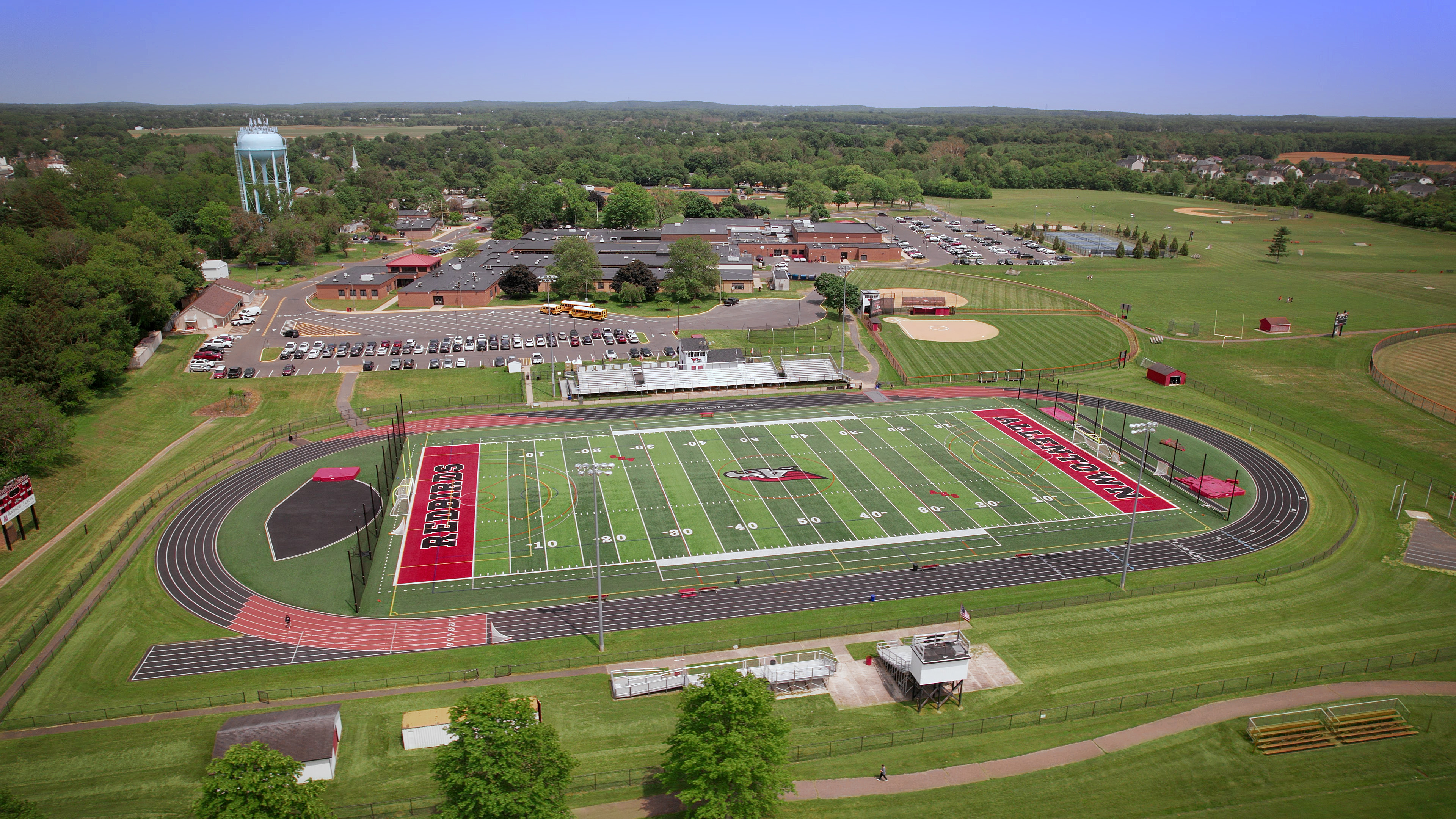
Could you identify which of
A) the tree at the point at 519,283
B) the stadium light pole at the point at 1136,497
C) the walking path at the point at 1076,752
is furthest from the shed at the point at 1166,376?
the tree at the point at 519,283

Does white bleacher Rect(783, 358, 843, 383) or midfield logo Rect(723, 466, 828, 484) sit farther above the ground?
white bleacher Rect(783, 358, 843, 383)

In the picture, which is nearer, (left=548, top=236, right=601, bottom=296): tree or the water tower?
(left=548, top=236, right=601, bottom=296): tree

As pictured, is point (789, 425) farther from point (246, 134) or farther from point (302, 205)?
point (246, 134)

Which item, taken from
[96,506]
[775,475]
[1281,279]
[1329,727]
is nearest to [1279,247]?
[1281,279]

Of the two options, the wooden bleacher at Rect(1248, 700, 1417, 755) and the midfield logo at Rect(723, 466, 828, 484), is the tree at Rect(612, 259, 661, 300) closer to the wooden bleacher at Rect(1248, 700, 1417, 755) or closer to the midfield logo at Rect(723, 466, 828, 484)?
the midfield logo at Rect(723, 466, 828, 484)

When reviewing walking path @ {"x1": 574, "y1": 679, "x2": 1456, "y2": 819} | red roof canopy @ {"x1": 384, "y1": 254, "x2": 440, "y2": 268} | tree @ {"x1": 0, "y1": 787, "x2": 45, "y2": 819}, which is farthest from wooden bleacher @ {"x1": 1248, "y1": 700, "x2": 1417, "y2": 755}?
red roof canopy @ {"x1": 384, "y1": 254, "x2": 440, "y2": 268}

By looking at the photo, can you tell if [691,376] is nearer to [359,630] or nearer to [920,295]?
[359,630]

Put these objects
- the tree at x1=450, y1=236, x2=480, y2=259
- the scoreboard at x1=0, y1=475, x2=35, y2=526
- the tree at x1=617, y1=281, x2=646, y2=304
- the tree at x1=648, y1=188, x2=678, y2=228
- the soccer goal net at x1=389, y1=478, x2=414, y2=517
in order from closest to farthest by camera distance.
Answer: the scoreboard at x1=0, y1=475, x2=35, y2=526
the soccer goal net at x1=389, y1=478, x2=414, y2=517
the tree at x1=617, y1=281, x2=646, y2=304
the tree at x1=450, y1=236, x2=480, y2=259
the tree at x1=648, y1=188, x2=678, y2=228
